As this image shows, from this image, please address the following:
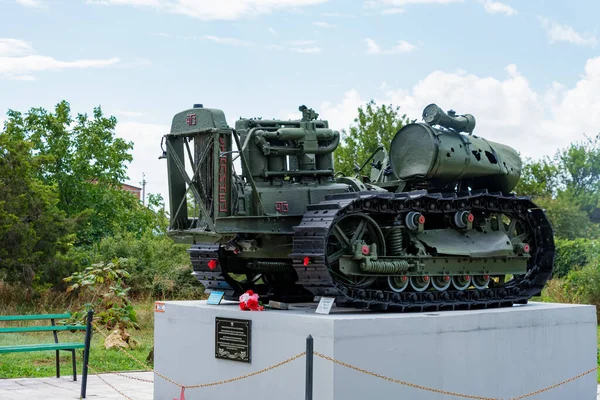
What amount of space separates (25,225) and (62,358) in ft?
22.4

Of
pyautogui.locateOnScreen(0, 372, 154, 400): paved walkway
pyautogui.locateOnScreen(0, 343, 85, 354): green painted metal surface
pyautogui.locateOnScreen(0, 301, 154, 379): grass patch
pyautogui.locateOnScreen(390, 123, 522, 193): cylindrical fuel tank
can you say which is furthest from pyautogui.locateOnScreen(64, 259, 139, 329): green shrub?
pyautogui.locateOnScreen(390, 123, 522, 193): cylindrical fuel tank

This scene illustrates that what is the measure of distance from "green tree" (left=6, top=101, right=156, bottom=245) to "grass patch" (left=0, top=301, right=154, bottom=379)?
15.4 m

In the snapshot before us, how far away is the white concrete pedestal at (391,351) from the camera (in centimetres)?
928

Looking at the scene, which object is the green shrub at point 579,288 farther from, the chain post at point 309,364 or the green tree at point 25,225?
the chain post at point 309,364

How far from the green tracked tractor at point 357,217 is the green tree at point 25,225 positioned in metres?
10.3

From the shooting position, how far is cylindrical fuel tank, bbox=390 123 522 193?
11.5m

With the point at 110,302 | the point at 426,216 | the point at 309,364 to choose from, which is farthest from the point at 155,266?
the point at 309,364

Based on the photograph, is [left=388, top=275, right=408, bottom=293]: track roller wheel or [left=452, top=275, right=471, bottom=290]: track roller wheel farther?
[left=452, top=275, right=471, bottom=290]: track roller wheel

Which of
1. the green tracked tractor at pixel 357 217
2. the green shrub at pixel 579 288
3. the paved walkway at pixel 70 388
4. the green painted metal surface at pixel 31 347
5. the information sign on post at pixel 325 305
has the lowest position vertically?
the paved walkway at pixel 70 388

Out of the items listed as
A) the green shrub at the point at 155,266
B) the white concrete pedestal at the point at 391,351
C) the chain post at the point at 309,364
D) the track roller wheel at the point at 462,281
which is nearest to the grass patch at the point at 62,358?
the white concrete pedestal at the point at 391,351

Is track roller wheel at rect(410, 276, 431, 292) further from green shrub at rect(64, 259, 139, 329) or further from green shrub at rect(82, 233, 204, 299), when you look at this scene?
green shrub at rect(82, 233, 204, 299)

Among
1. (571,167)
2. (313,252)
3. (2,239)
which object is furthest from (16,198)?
(571,167)

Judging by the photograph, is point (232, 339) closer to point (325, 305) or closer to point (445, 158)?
point (325, 305)

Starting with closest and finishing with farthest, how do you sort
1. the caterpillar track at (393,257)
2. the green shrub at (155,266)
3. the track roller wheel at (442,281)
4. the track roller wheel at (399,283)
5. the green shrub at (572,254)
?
the caterpillar track at (393,257) → the track roller wheel at (399,283) → the track roller wheel at (442,281) → the green shrub at (155,266) → the green shrub at (572,254)
